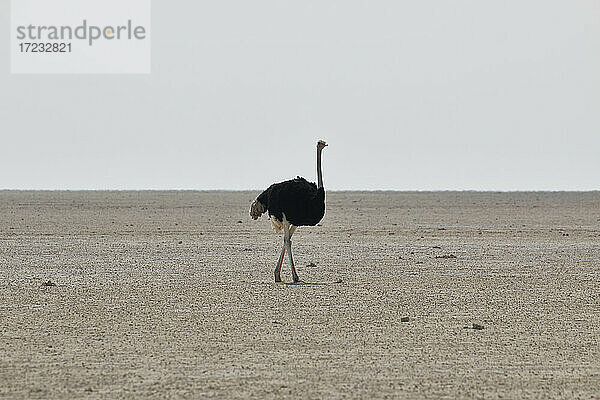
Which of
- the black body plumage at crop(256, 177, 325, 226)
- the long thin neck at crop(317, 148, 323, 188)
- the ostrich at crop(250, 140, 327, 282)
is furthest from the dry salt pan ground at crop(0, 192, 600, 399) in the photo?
the long thin neck at crop(317, 148, 323, 188)

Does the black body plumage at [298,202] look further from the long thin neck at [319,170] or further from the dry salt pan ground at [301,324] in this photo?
the dry salt pan ground at [301,324]

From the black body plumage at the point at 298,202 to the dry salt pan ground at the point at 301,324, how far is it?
3.92 feet

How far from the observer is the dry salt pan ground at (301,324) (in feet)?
35.5

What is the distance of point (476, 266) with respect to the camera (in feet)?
80.1

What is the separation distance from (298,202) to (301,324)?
19.2ft

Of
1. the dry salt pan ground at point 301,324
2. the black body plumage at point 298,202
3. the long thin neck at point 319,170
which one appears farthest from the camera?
the long thin neck at point 319,170

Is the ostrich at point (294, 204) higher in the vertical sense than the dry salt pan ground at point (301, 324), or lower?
higher

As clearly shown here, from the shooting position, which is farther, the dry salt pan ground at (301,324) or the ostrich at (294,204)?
the ostrich at (294,204)

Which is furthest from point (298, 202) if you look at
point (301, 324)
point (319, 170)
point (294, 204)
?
point (301, 324)

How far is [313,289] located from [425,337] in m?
5.61

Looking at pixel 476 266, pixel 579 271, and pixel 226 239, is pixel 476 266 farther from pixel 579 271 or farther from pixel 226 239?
pixel 226 239

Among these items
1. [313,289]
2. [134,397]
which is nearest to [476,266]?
[313,289]

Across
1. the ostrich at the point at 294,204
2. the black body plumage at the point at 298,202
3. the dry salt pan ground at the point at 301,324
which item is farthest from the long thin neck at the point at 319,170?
the dry salt pan ground at the point at 301,324

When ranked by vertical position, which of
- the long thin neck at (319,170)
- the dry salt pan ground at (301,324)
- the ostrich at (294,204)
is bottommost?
the dry salt pan ground at (301,324)
